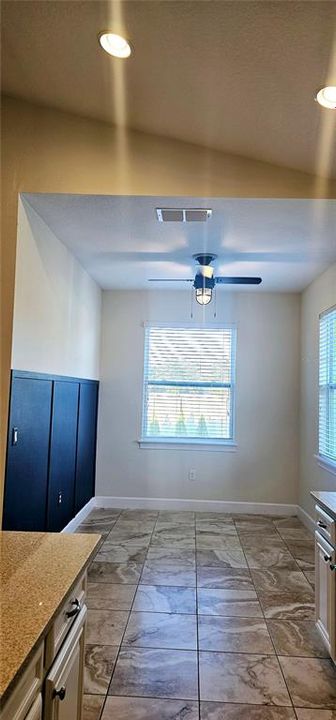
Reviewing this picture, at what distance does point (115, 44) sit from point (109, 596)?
3.27 metres

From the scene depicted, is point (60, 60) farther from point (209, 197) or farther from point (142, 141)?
point (209, 197)

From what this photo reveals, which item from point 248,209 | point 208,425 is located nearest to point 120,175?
point 248,209

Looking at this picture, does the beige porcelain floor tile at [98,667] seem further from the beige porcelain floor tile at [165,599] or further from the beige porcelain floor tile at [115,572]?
the beige porcelain floor tile at [115,572]

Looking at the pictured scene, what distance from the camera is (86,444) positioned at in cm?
488

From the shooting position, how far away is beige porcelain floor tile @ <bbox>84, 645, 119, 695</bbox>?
216cm

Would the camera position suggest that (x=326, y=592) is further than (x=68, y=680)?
Yes

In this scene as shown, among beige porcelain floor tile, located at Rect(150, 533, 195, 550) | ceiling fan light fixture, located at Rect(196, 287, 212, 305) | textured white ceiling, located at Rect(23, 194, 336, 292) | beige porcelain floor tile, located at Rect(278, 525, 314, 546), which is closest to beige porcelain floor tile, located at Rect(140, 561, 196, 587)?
beige porcelain floor tile, located at Rect(150, 533, 195, 550)

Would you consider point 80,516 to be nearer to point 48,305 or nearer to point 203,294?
point 48,305

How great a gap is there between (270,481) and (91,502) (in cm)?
216

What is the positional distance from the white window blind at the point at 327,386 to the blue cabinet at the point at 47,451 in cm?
244

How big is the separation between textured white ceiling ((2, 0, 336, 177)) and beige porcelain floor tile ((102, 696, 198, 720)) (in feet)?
9.51

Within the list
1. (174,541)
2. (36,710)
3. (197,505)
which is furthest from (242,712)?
(197,505)

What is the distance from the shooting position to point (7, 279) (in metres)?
2.64

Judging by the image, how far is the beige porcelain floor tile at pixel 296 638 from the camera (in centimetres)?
250
